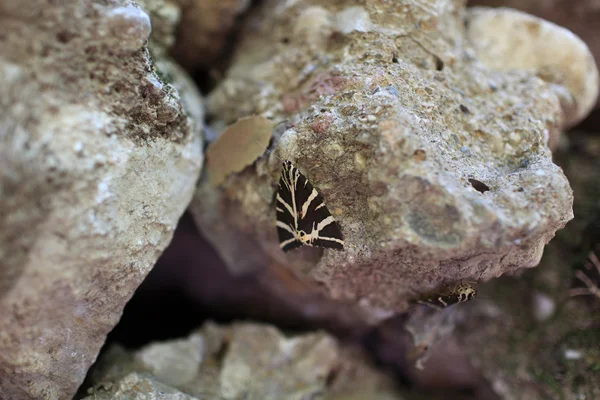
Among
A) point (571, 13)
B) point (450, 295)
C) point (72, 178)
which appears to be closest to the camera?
point (72, 178)

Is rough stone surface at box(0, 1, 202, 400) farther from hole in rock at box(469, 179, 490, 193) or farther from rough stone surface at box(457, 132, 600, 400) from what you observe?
rough stone surface at box(457, 132, 600, 400)

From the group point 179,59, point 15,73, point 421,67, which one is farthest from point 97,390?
point 421,67

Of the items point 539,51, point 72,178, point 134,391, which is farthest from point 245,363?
point 539,51

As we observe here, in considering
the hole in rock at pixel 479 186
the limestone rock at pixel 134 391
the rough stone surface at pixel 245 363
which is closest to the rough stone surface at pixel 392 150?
the hole in rock at pixel 479 186

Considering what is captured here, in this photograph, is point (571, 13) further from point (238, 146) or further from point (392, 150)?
point (238, 146)

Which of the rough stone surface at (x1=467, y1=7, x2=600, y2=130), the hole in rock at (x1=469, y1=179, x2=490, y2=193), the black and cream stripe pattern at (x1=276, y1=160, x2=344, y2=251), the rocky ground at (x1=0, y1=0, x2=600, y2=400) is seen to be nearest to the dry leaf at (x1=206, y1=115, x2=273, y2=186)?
the rocky ground at (x1=0, y1=0, x2=600, y2=400)

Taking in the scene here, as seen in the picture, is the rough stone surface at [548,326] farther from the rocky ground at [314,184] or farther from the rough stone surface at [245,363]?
the rough stone surface at [245,363]
